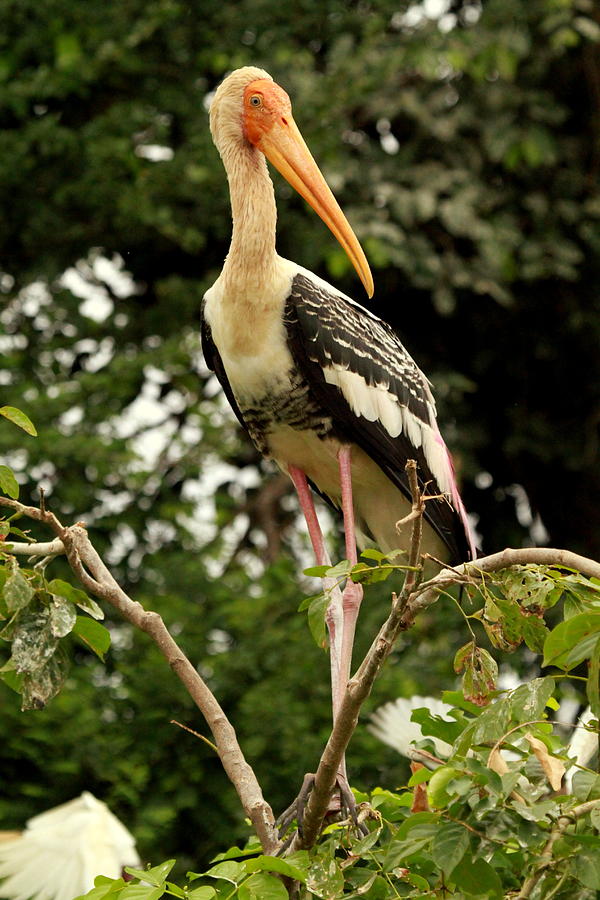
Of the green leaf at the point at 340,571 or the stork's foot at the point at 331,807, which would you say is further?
the stork's foot at the point at 331,807

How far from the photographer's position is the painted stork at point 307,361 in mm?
3457

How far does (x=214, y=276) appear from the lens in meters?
6.25

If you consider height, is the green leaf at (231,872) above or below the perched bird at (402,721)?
above

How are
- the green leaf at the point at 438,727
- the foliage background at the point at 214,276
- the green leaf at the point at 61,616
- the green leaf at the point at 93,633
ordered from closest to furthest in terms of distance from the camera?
the green leaf at the point at 61,616 < the green leaf at the point at 93,633 < the green leaf at the point at 438,727 < the foliage background at the point at 214,276

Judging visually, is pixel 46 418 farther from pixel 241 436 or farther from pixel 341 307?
pixel 341 307

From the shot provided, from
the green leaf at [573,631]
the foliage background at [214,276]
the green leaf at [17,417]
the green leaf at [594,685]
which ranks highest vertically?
the green leaf at [594,685]

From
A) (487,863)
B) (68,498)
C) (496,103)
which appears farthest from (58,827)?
(496,103)

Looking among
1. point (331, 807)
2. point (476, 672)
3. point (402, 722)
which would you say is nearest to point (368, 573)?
point (476, 672)

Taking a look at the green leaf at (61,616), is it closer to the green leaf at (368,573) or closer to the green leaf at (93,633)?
the green leaf at (93,633)

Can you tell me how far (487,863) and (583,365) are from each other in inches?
179

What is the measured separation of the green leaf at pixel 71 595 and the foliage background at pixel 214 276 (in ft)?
9.54

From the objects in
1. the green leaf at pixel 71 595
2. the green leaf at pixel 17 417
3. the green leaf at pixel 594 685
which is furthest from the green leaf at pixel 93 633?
the green leaf at pixel 594 685

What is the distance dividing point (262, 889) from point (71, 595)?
54 centimetres

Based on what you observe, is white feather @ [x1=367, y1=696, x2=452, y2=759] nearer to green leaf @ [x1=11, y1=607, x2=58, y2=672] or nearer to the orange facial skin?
the orange facial skin
